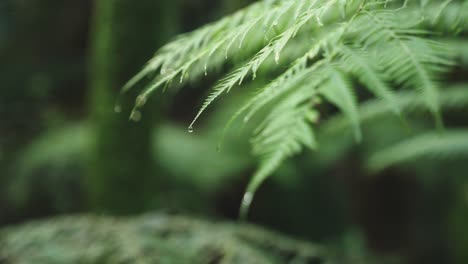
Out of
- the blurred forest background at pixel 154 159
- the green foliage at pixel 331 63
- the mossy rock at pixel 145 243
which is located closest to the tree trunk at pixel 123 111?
the blurred forest background at pixel 154 159

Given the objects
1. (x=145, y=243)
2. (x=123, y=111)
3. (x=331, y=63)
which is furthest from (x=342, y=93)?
(x=123, y=111)

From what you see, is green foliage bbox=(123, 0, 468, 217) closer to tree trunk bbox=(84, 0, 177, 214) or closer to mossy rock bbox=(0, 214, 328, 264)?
mossy rock bbox=(0, 214, 328, 264)

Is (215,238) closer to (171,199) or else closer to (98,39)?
(98,39)

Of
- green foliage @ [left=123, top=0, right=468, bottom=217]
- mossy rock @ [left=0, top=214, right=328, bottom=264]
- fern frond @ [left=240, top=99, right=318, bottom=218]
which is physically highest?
green foliage @ [left=123, top=0, right=468, bottom=217]

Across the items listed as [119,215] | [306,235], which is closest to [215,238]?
[119,215]

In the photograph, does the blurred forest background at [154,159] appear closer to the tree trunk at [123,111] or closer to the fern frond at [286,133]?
the tree trunk at [123,111]

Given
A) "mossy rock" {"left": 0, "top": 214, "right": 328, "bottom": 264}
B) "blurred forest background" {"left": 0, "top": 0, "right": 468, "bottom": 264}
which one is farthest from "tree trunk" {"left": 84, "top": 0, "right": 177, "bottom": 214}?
"mossy rock" {"left": 0, "top": 214, "right": 328, "bottom": 264}
